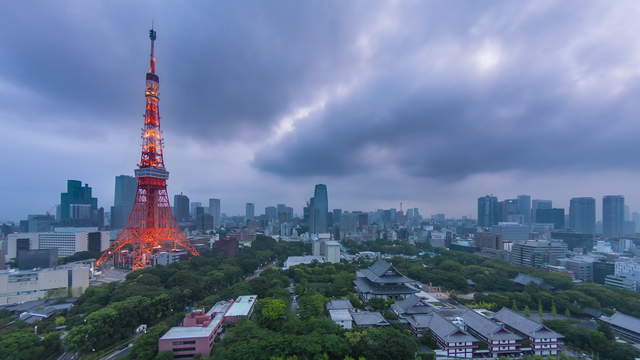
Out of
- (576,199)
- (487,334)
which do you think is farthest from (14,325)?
(576,199)

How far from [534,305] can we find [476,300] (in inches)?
223

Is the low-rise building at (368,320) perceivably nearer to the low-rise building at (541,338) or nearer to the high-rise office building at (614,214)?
the low-rise building at (541,338)

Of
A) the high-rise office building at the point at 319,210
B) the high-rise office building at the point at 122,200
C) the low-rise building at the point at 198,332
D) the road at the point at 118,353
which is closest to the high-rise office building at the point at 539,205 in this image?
the high-rise office building at the point at 319,210

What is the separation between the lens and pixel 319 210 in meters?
105

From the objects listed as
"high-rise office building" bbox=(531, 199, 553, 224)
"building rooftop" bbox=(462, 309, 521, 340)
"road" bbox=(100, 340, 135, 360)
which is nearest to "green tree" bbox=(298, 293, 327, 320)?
"building rooftop" bbox=(462, 309, 521, 340)

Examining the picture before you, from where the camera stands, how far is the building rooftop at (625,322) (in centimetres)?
2158

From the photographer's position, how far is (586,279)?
43.6m

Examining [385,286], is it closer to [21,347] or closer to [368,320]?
[368,320]

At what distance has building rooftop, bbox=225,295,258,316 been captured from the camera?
24.0m

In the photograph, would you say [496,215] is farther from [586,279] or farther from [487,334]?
[487,334]

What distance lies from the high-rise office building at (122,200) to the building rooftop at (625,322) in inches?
5306

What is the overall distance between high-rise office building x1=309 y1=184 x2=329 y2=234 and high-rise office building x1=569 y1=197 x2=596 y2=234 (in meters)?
97.3

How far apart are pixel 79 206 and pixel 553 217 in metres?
180

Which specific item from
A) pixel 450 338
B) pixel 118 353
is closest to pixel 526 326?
pixel 450 338
